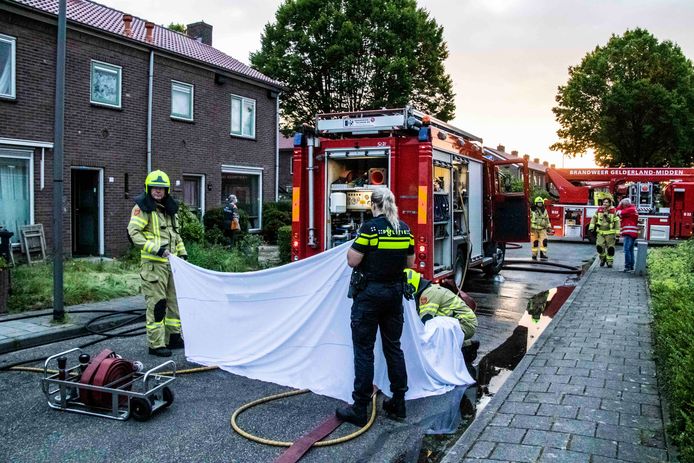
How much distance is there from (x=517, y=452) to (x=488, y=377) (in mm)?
2154

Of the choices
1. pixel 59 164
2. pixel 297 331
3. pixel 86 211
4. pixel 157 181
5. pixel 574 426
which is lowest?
pixel 574 426

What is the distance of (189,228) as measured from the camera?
14211mm

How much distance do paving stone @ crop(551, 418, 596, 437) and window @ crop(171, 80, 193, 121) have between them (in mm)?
14466

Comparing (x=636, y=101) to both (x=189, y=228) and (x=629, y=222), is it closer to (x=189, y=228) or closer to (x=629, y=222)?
(x=629, y=222)

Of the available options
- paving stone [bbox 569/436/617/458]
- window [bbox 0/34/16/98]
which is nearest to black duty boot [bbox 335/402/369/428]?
paving stone [bbox 569/436/617/458]

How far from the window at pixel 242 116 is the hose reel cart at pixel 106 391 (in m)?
14.8

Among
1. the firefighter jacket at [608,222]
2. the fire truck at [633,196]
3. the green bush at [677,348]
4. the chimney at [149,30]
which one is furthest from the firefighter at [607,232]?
the chimney at [149,30]

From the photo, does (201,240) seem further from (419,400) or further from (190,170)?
(419,400)

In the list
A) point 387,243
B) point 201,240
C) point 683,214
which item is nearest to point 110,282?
point 201,240

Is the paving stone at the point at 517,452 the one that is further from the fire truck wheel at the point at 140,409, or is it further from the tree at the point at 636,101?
the tree at the point at 636,101

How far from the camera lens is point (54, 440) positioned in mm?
4117

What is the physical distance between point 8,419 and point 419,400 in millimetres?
3301

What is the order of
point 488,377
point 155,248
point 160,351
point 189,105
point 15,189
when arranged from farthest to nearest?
point 189,105 < point 15,189 < point 160,351 < point 155,248 < point 488,377

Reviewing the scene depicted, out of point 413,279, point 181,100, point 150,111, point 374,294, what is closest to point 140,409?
point 374,294
